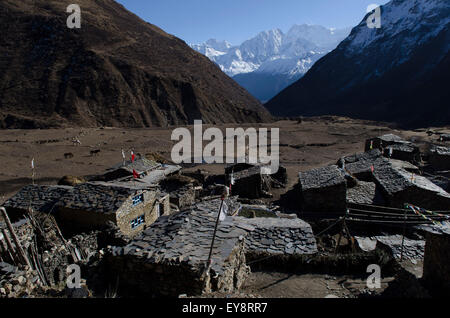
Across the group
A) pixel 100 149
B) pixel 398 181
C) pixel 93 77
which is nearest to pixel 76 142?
pixel 100 149

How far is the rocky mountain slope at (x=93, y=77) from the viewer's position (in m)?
69.8

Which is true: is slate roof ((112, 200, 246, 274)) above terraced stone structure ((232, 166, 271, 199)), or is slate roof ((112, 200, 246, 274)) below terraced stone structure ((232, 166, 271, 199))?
above

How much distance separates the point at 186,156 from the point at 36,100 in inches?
1857

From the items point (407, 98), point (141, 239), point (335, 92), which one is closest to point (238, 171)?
point (141, 239)

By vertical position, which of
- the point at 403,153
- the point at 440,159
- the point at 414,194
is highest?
the point at 403,153

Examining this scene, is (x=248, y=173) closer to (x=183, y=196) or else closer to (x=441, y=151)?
(x=183, y=196)

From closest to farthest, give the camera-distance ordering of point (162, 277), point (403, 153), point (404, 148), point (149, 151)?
1. point (162, 277)
2. point (403, 153)
3. point (404, 148)
4. point (149, 151)

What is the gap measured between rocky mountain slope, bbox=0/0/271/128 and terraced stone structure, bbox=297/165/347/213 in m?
59.1

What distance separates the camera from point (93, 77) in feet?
250

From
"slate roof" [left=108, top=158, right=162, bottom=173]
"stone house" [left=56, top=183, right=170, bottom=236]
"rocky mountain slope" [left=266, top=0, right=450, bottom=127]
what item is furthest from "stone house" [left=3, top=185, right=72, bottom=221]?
"rocky mountain slope" [left=266, top=0, right=450, bottom=127]

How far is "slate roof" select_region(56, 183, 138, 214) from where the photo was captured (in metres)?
12.7

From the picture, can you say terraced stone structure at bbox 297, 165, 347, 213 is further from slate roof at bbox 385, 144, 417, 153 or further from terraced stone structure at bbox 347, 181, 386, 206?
slate roof at bbox 385, 144, 417, 153

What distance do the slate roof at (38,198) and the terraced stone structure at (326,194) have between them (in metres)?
13.2

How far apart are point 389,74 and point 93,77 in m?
117
